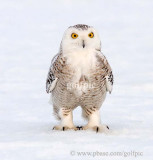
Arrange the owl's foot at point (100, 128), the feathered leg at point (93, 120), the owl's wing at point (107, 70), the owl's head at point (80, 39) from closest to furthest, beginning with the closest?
the owl's head at point (80, 39)
the owl's wing at point (107, 70)
the owl's foot at point (100, 128)
the feathered leg at point (93, 120)

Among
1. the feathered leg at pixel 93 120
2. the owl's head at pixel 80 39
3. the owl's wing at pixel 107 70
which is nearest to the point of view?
the owl's head at pixel 80 39

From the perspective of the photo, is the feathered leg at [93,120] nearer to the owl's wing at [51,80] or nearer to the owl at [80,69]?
the owl at [80,69]

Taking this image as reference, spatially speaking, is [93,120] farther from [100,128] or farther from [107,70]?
[107,70]

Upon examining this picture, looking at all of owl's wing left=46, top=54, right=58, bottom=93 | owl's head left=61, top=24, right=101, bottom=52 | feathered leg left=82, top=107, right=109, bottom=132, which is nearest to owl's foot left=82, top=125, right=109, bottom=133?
feathered leg left=82, top=107, right=109, bottom=132

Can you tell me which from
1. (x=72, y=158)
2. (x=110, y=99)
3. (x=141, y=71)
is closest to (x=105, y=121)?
(x=110, y=99)

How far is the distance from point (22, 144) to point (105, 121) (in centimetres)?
225

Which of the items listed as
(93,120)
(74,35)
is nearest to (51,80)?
(74,35)

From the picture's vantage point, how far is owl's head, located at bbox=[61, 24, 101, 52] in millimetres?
7797

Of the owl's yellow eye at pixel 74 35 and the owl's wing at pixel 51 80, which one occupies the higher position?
the owl's yellow eye at pixel 74 35

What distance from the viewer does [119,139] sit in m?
7.53

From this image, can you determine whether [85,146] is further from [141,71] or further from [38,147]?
[141,71]

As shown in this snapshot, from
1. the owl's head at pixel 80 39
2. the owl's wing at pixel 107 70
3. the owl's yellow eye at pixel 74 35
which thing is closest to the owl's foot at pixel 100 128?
the owl's wing at pixel 107 70

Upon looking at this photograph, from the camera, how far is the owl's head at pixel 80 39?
25.6 feet

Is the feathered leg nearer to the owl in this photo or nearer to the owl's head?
the owl
